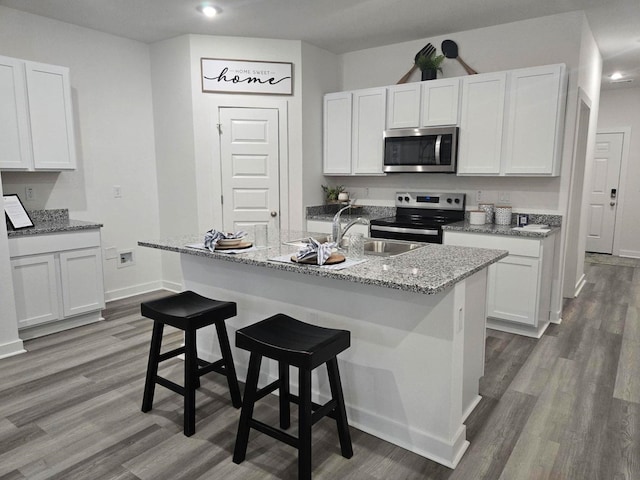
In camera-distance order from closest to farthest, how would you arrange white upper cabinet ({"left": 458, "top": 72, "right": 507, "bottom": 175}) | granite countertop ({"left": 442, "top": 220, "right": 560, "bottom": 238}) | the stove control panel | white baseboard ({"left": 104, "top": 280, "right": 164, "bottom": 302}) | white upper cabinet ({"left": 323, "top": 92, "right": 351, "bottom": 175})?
granite countertop ({"left": 442, "top": 220, "right": 560, "bottom": 238}) < white upper cabinet ({"left": 458, "top": 72, "right": 507, "bottom": 175}) < the stove control panel < white baseboard ({"left": 104, "top": 280, "right": 164, "bottom": 302}) < white upper cabinet ({"left": 323, "top": 92, "right": 351, "bottom": 175})

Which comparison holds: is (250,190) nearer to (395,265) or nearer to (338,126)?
(338,126)

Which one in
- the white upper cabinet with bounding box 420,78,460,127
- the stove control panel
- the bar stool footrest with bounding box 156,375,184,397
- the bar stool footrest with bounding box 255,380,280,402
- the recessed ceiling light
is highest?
the recessed ceiling light

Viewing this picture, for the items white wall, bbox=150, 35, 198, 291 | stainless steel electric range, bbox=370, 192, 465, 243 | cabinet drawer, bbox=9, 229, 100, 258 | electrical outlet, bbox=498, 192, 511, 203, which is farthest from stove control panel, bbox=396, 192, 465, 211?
cabinet drawer, bbox=9, 229, 100, 258

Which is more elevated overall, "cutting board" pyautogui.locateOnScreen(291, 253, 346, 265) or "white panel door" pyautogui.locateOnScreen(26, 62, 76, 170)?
"white panel door" pyautogui.locateOnScreen(26, 62, 76, 170)

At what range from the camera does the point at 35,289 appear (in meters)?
3.50

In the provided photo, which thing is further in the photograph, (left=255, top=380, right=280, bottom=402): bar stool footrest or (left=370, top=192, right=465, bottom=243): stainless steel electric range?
(left=370, top=192, right=465, bottom=243): stainless steel electric range

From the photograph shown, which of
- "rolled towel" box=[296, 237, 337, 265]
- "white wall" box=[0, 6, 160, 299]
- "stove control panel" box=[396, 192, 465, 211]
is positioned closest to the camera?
"rolled towel" box=[296, 237, 337, 265]

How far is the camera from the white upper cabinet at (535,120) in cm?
354

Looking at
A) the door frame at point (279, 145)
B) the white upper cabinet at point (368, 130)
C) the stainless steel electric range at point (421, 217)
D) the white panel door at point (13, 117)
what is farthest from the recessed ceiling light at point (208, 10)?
the stainless steel electric range at point (421, 217)

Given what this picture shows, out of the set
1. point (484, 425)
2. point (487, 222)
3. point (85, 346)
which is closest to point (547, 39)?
point (487, 222)

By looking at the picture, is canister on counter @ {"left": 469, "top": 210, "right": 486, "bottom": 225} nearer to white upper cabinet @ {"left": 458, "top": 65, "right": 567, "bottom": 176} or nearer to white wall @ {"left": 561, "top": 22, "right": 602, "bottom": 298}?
white upper cabinet @ {"left": 458, "top": 65, "right": 567, "bottom": 176}

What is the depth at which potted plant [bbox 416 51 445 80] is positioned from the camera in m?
4.20

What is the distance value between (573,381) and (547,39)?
2.83m

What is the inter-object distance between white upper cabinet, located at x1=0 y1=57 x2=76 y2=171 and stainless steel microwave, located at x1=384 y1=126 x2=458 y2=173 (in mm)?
2926
